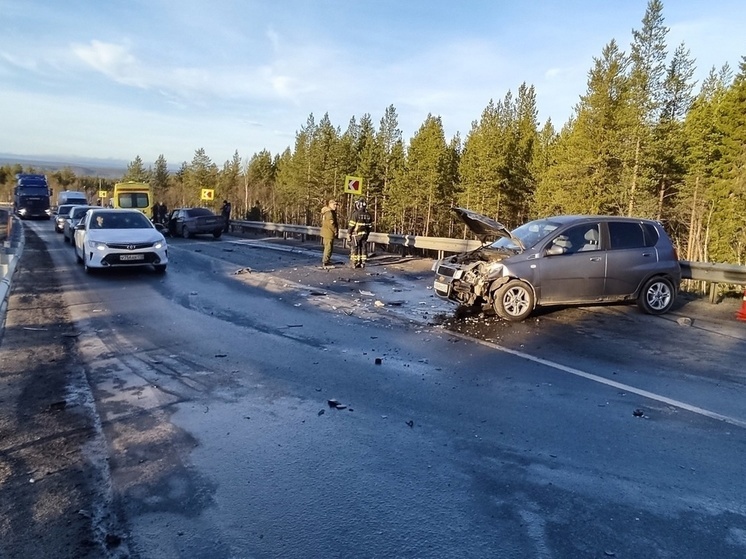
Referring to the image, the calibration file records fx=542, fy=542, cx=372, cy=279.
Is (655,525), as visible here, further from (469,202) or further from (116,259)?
(469,202)

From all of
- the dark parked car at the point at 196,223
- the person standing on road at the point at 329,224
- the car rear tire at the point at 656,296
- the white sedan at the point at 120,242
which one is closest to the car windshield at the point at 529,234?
the car rear tire at the point at 656,296

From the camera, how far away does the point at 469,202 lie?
166ft

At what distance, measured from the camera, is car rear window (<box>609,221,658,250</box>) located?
9672 millimetres

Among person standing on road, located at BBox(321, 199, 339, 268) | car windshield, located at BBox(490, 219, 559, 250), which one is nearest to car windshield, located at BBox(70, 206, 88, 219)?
person standing on road, located at BBox(321, 199, 339, 268)

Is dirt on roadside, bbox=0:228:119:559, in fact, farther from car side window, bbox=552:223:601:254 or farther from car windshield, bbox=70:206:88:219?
car windshield, bbox=70:206:88:219

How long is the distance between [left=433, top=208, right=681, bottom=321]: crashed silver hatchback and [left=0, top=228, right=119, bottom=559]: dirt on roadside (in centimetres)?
627

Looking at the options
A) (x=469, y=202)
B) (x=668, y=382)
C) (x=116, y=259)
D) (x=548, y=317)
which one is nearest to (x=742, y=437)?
(x=668, y=382)

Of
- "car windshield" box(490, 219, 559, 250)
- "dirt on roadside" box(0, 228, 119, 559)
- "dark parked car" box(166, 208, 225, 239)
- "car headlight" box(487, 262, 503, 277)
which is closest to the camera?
"dirt on roadside" box(0, 228, 119, 559)

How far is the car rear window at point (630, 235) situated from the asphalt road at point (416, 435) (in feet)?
4.90

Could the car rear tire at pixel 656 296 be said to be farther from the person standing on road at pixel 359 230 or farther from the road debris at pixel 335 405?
the person standing on road at pixel 359 230

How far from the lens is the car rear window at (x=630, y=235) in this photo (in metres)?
9.67

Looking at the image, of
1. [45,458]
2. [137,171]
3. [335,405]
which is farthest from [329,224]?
[137,171]

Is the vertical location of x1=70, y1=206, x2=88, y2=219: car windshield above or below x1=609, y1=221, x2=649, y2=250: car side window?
below

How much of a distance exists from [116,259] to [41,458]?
10.8 m
